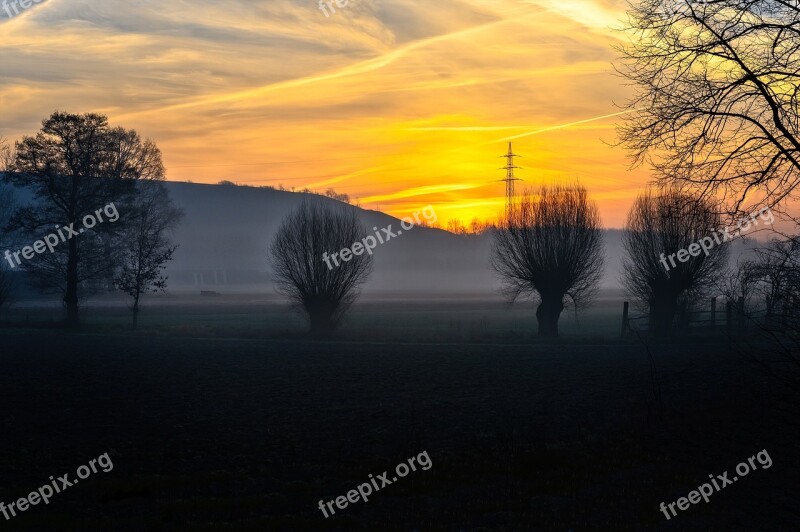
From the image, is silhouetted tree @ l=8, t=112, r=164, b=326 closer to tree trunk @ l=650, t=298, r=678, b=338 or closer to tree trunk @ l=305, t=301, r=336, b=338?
tree trunk @ l=305, t=301, r=336, b=338

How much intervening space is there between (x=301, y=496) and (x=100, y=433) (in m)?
7.59

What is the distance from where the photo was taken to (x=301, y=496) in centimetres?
1316

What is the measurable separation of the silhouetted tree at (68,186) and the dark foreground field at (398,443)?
812 inches

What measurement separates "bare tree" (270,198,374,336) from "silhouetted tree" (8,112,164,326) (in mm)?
13374

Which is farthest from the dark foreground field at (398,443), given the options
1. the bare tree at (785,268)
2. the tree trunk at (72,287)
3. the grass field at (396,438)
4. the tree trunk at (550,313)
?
the tree trunk at (72,287)

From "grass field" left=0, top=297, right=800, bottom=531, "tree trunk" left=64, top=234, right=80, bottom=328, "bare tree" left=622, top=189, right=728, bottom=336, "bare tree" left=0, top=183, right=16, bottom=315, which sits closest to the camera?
"grass field" left=0, top=297, right=800, bottom=531

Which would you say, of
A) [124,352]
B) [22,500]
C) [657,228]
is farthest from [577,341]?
[22,500]

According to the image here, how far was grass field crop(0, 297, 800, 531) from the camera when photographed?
12.2 meters

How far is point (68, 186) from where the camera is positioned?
5003 centimetres

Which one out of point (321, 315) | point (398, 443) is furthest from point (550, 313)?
point (398, 443)

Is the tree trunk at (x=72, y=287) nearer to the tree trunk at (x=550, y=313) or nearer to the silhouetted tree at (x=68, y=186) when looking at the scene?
the silhouetted tree at (x=68, y=186)

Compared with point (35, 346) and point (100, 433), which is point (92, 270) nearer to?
point (35, 346)

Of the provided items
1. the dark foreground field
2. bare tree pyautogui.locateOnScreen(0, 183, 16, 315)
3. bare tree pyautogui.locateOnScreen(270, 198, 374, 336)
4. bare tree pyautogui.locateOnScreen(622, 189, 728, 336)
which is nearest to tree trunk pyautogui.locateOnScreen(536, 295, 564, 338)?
bare tree pyautogui.locateOnScreen(622, 189, 728, 336)

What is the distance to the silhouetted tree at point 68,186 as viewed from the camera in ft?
160
